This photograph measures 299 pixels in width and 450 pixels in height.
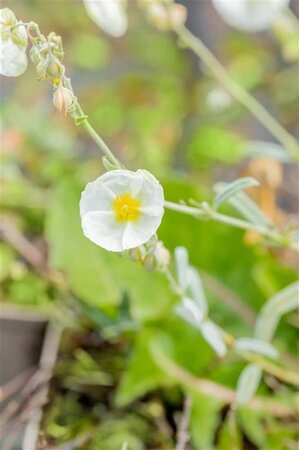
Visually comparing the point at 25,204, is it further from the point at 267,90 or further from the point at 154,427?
the point at 267,90

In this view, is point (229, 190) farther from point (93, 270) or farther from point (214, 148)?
point (214, 148)

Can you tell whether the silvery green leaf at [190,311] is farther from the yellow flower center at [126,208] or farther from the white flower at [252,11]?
the white flower at [252,11]

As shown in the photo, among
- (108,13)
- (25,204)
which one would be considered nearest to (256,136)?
(25,204)

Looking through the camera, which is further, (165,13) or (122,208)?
(165,13)

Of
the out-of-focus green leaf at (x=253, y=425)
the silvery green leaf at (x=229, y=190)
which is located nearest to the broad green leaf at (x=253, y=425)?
the out-of-focus green leaf at (x=253, y=425)

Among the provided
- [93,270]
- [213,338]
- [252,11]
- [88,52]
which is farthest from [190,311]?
[88,52]
